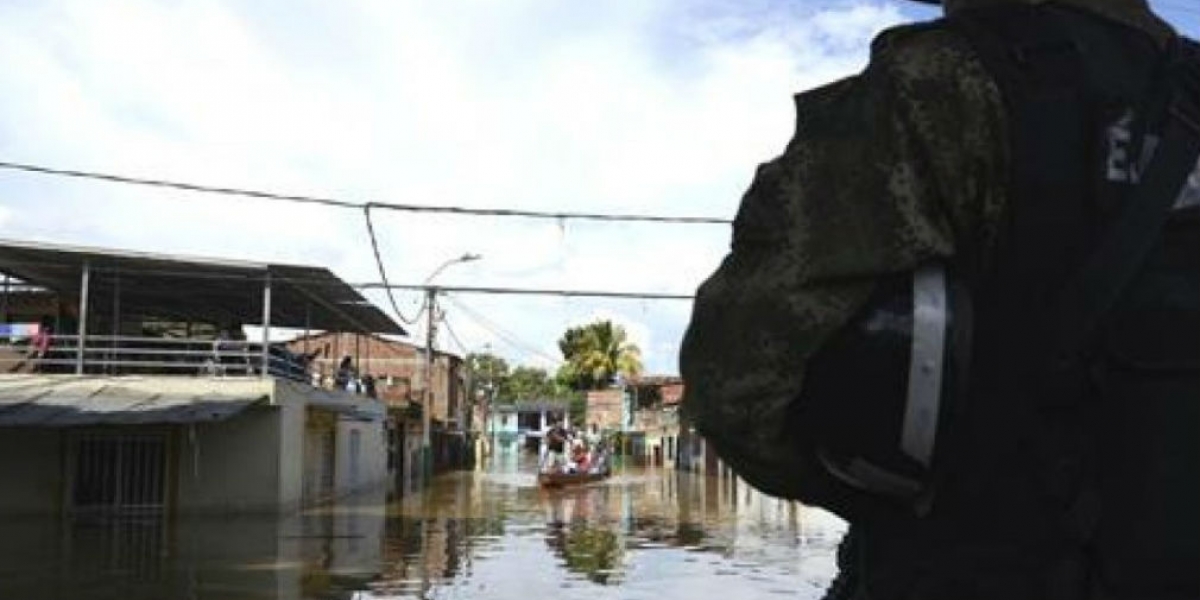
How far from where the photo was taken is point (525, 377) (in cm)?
11844

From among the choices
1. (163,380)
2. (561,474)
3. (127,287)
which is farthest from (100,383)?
(561,474)

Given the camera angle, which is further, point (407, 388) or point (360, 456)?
point (407, 388)

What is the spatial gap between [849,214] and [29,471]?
28718 mm

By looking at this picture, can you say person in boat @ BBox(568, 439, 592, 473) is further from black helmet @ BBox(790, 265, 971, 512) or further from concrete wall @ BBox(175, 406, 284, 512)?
black helmet @ BBox(790, 265, 971, 512)

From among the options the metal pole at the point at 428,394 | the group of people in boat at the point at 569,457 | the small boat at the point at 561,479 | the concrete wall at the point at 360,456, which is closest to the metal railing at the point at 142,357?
the concrete wall at the point at 360,456

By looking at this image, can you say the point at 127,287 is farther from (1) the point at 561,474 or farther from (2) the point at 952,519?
(2) the point at 952,519

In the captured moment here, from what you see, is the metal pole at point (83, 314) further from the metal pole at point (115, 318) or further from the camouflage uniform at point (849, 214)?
the camouflage uniform at point (849, 214)

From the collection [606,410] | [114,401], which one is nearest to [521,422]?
[606,410]

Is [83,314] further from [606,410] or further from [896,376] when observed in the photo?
[606,410]

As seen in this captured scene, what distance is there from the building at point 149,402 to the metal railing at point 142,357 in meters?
0.04

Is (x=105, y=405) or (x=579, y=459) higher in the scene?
(x=105, y=405)

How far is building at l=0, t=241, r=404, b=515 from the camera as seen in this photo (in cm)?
2652

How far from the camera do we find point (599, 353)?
3378 inches

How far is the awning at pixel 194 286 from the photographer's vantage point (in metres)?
26.9
